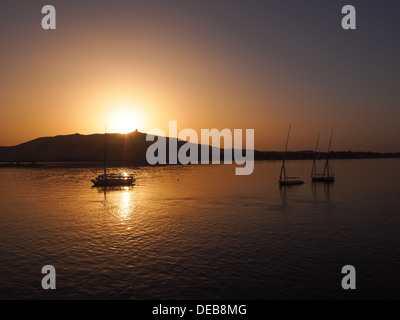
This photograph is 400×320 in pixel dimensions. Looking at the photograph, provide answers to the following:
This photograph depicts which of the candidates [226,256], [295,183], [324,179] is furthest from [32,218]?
[324,179]

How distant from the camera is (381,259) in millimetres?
25891

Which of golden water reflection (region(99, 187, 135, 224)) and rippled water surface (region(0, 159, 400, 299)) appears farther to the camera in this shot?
golden water reflection (region(99, 187, 135, 224))

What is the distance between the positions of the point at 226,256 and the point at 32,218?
34045 millimetres

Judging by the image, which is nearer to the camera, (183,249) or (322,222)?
(183,249)

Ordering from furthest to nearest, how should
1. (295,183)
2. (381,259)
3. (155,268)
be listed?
(295,183), (381,259), (155,268)

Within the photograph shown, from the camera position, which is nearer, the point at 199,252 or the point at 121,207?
the point at 199,252

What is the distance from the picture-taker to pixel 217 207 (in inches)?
2226

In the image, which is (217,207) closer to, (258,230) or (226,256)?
(258,230)

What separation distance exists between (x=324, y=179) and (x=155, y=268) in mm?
95046

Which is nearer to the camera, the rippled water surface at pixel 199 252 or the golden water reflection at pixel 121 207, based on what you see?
the rippled water surface at pixel 199 252

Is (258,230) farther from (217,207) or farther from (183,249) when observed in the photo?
(217,207)
